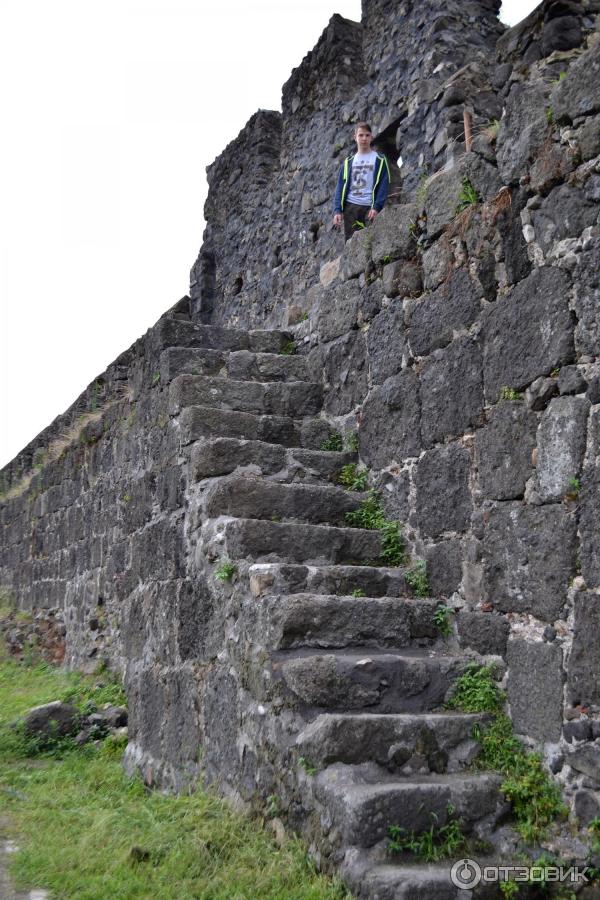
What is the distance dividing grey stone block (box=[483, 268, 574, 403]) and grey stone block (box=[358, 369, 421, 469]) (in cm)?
63

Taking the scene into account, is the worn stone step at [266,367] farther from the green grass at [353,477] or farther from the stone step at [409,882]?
the stone step at [409,882]

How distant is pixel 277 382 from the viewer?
5.57 meters

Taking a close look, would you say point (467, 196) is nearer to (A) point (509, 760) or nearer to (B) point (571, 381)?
(B) point (571, 381)

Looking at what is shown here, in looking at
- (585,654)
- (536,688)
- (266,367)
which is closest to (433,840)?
(536,688)

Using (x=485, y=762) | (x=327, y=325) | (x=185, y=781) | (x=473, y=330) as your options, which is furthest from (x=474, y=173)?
(x=185, y=781)

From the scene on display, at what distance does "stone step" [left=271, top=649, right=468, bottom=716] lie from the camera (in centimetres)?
345

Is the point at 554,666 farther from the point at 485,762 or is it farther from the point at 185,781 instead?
the point at 185,781

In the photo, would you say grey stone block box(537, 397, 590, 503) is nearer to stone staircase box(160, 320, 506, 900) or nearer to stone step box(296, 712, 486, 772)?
stone staircase box(160, 320, 506, 900)

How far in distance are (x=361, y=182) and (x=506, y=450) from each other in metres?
4.59

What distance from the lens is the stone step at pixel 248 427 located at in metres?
5.06

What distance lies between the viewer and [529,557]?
136 inches

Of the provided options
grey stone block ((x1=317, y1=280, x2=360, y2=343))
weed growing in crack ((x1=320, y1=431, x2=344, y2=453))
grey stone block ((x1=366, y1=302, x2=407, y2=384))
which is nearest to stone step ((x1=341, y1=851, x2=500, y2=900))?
grey stone block ((x1=366, y1=302, x2=407, y2=384))

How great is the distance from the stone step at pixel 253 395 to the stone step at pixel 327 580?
1.55 meters

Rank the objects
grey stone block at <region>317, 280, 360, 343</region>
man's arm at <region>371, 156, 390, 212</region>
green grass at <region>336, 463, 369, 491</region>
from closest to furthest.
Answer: green grass at <region>336, 463, 369, 491</region> < grey stone block at <region>317, 280, 360, 343</region> < man's arm at <region>371, 156, 390, 212</region>
